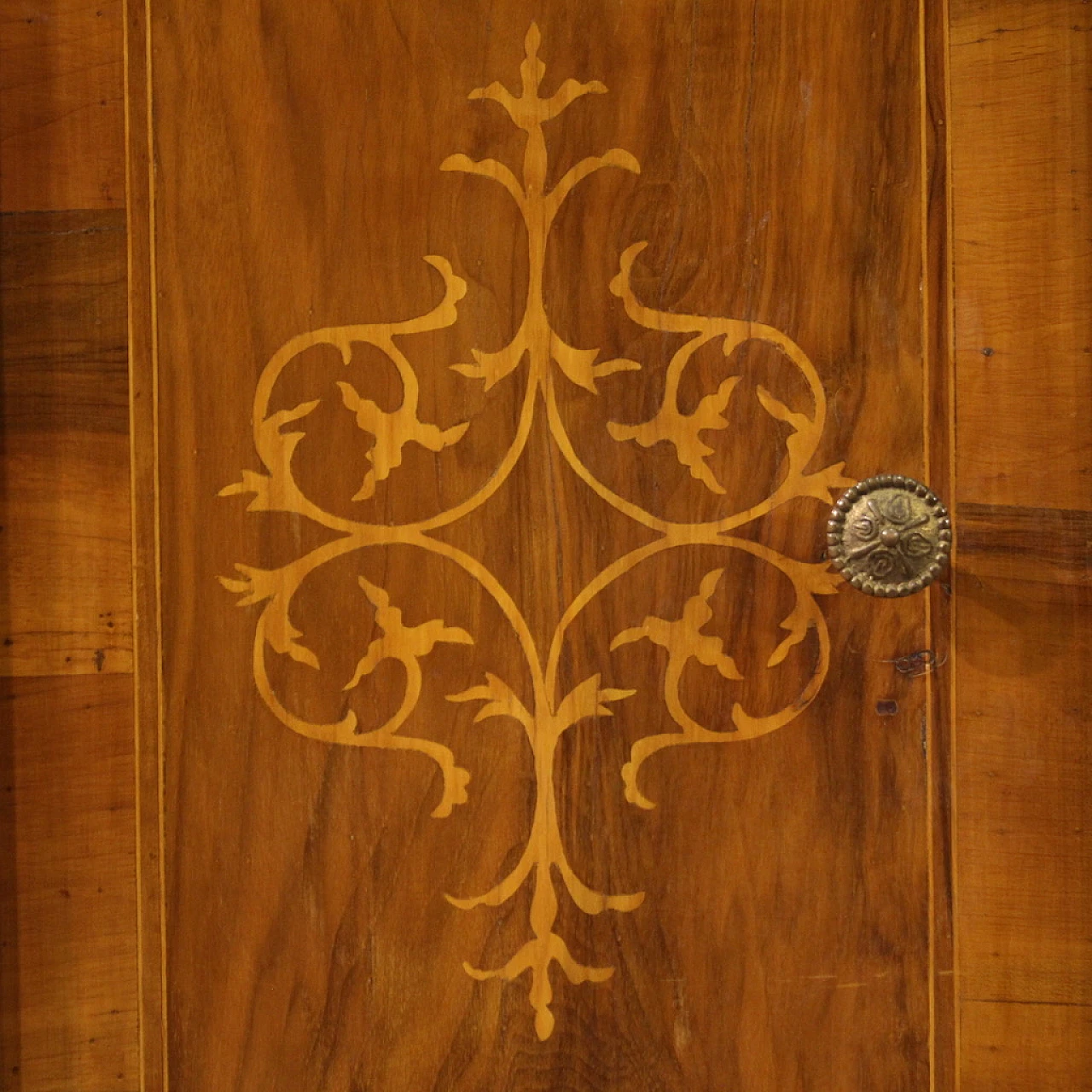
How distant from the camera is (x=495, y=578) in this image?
65cm

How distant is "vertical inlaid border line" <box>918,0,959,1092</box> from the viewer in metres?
0.63

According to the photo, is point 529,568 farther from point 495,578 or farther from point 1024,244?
point 1024,244

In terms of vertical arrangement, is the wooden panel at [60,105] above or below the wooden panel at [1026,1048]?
above

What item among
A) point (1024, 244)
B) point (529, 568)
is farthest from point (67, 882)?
point (1024, 244)

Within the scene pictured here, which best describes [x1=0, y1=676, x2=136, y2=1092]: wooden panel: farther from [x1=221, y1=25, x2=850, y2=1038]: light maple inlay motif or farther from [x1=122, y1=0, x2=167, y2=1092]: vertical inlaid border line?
[x1=221, y1=25, x2=850, y2=1038]: light maple inlay motif

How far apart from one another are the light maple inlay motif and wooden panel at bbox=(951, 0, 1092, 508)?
0.10m

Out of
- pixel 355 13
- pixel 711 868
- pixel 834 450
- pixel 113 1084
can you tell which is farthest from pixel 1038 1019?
pixel 355 13

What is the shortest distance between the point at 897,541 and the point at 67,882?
0.56m

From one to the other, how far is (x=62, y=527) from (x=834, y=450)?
489 mm

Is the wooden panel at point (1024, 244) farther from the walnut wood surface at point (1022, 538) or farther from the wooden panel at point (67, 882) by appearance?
the wooden panel at point (67, 882)

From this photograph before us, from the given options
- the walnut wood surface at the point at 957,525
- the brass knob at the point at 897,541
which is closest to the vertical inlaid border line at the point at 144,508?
the walnut wood surface at the point at 957,525

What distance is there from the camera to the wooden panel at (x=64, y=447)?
0.63 m

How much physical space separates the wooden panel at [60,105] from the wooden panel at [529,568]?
0.16 feet

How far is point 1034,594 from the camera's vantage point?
636 mm
